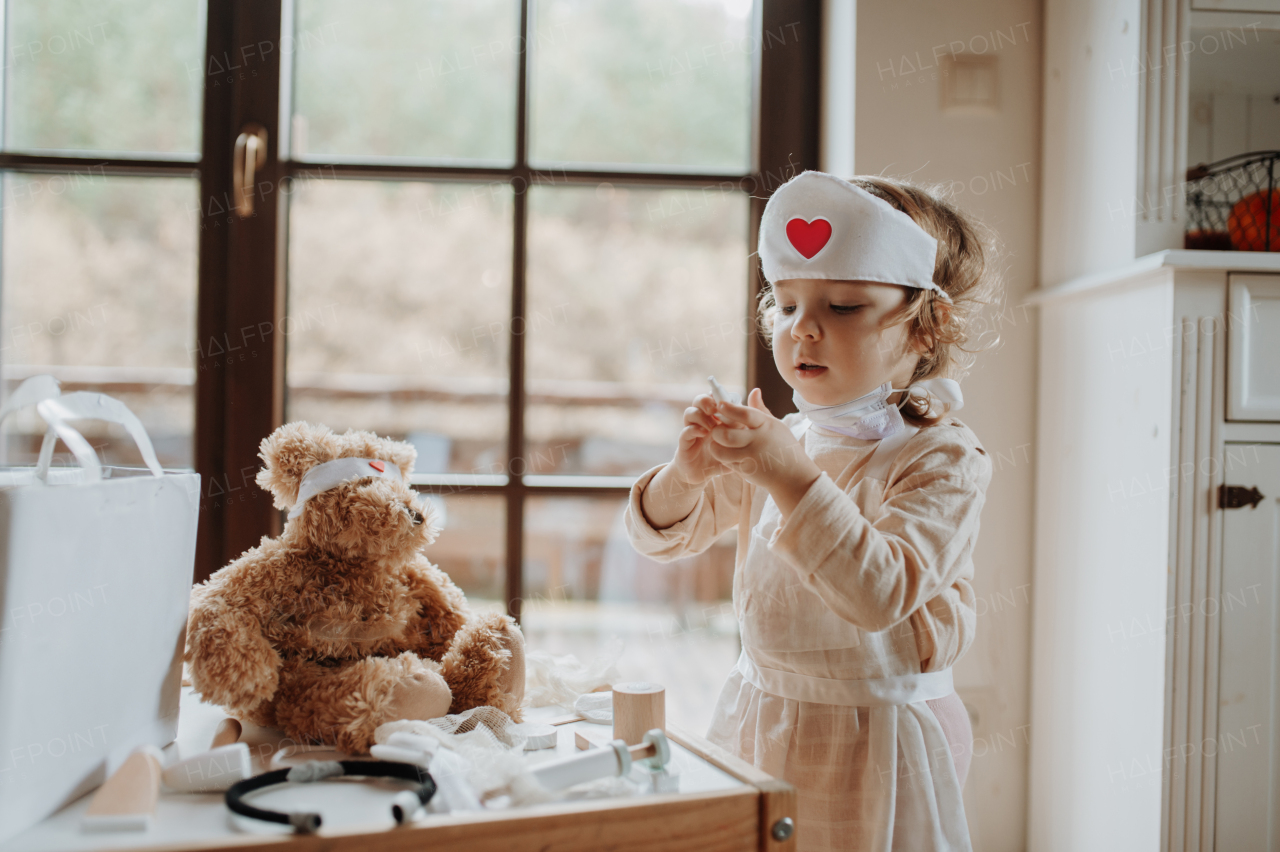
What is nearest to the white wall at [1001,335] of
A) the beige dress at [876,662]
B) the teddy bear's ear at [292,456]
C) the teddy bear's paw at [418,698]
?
the beige dress at [876,662]

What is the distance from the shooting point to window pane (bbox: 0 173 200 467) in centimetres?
131

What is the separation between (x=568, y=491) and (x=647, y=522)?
0.44 meters

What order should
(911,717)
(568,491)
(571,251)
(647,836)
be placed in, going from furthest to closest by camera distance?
(571,251)
(568,491)
(911,717)
(647,836)

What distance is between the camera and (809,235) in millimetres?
798

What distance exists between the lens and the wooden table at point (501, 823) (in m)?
0.58

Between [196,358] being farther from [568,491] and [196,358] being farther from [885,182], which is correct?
[885,182]

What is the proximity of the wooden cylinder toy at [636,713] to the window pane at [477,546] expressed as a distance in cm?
57

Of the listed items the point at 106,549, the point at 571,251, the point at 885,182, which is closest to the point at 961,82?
the point at 885,182

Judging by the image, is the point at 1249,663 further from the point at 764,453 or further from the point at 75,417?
the point at 75,417

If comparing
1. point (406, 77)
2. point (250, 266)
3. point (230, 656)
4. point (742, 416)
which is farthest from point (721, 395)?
point (406, 77)

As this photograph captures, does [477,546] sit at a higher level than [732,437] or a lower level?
lower

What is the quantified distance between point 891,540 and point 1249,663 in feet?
1.94

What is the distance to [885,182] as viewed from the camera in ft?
2.85

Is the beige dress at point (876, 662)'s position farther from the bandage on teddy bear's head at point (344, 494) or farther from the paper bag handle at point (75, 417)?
the paper bag handle at point (75, 417)
